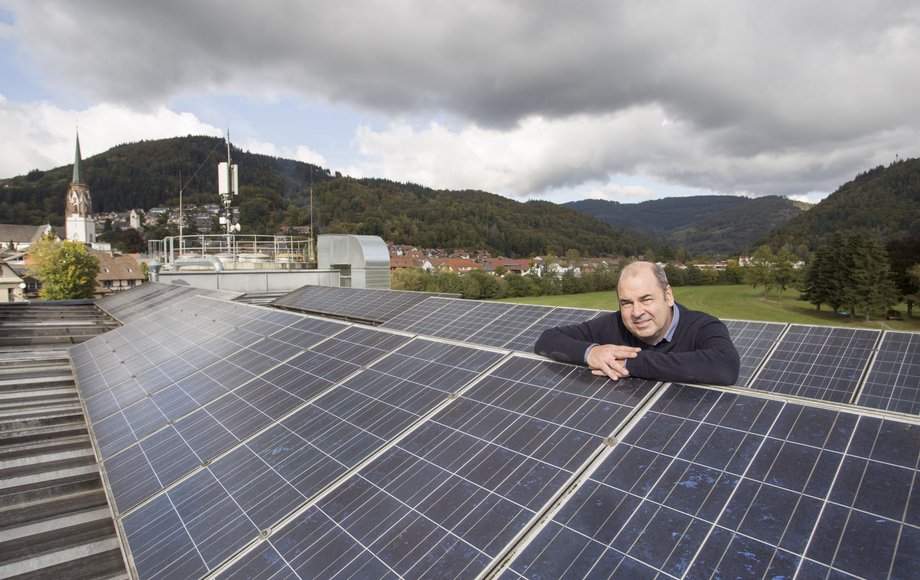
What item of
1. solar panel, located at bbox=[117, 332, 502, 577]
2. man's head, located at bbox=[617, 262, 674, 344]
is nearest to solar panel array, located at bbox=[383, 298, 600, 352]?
solar panel, located at bbox=[117, 332, 502, 577]

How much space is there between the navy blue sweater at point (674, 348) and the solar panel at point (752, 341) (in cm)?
856

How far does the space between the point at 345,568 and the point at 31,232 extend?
18888cm

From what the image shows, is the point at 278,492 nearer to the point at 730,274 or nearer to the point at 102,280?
the point at 102,280

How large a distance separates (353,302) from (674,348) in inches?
751

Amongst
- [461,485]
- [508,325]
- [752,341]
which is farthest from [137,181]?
[461,485]

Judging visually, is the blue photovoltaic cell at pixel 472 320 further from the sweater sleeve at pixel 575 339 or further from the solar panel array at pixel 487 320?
the sweater sleeve at pixel 575 339

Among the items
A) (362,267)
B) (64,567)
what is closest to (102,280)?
(362,267)

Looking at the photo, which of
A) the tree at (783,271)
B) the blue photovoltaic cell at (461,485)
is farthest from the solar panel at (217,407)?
the tree at (783,271)

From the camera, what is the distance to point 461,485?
13.2 ft

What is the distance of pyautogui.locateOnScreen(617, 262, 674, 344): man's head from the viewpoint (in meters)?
4.45

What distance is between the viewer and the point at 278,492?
4.61 metres

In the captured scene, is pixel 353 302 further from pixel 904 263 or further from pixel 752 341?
pixel 904 263

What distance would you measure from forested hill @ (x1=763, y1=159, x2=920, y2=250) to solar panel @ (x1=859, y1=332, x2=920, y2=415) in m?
136

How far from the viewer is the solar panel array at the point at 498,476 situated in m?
2.95
